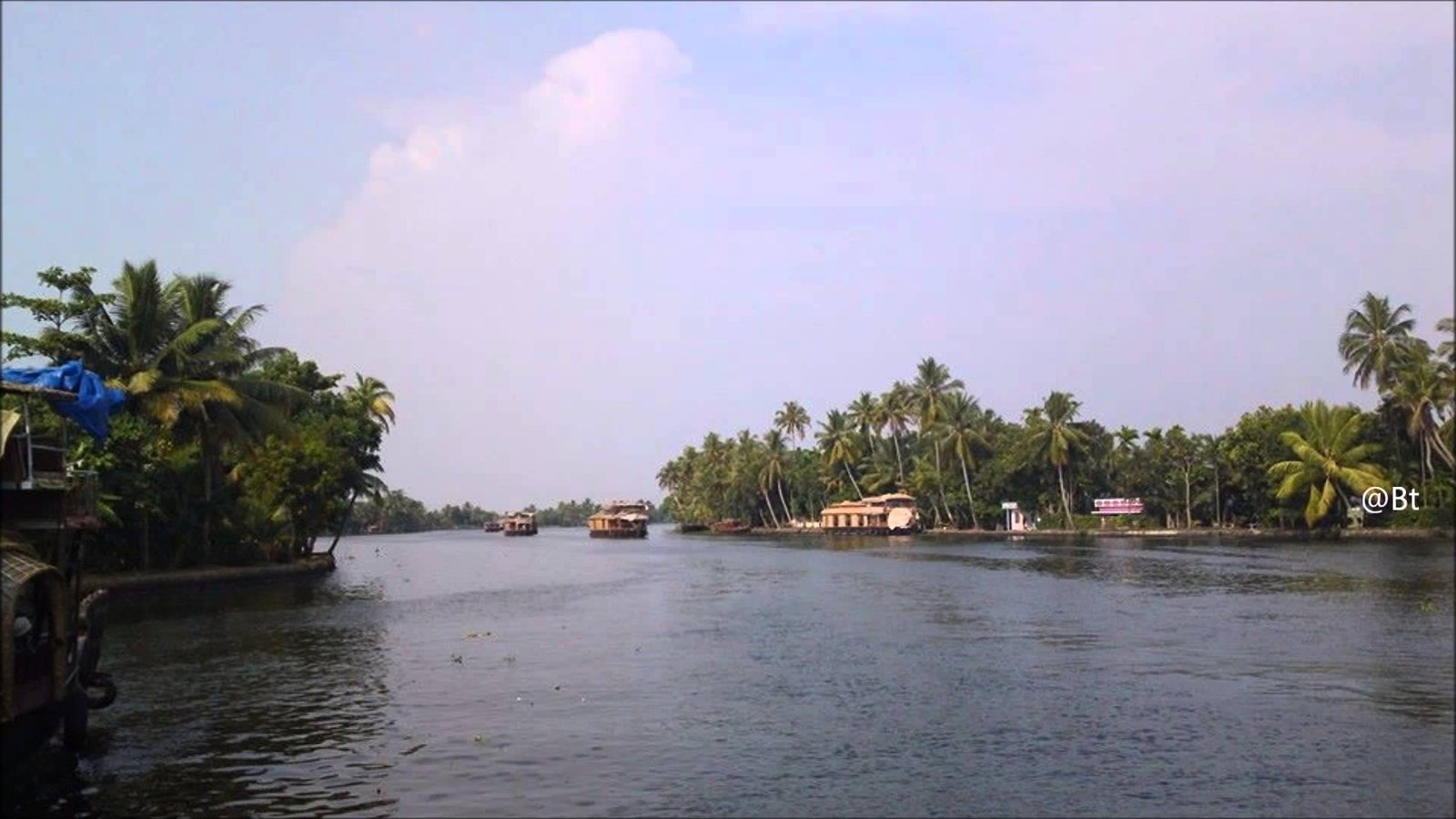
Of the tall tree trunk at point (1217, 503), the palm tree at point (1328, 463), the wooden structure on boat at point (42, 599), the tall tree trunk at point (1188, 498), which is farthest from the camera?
the tall tree trunk at point (1188, 498)

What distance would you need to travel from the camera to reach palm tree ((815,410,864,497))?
134750 mm

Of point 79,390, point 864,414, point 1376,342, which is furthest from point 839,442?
point 79,390

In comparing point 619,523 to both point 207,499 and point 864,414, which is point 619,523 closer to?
point 864,414

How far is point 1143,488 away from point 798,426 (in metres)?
56.0

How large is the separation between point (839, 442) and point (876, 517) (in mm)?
15000

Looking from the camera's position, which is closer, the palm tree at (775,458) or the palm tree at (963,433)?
the palm tree at (963,433)

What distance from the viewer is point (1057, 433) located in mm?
103062

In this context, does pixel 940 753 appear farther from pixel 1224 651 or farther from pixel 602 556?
pixel 602 556

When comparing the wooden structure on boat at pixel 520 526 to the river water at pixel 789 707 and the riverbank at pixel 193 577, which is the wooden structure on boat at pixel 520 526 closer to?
the riverbank at pixel 193 577

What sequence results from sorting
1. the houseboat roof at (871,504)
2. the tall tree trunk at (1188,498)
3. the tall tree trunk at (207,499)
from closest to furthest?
1. the tall tree trunk at (207,499)
2. the tall tree trunk at (1188,498)
3. the houseboat roof at (871,504)

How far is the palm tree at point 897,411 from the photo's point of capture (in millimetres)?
128875

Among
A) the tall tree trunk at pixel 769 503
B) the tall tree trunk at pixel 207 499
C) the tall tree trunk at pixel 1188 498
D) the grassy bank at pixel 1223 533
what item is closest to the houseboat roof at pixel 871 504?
the grassy bank at pixel 1223 533

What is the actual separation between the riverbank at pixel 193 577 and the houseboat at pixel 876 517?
6951 centimetres

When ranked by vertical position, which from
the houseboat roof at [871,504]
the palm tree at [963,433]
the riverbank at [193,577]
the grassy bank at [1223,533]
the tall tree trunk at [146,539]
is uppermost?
the palm tree at [963,433]
